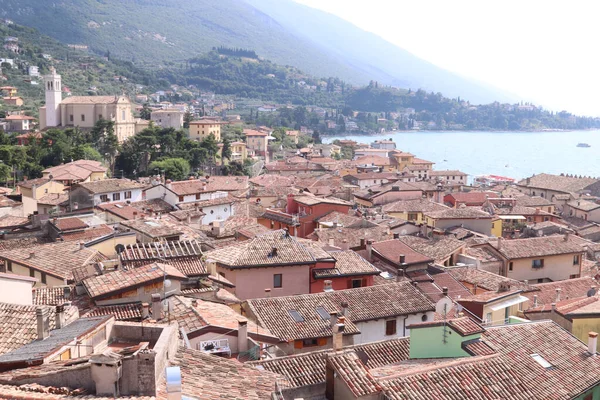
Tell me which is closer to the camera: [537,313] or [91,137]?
[537,313]

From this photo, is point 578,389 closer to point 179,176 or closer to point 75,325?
point 75,325

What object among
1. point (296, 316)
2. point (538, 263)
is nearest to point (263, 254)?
point (296, 316)

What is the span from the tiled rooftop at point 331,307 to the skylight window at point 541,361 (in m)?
4.17

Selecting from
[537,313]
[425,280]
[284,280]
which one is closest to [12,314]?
[284,280]

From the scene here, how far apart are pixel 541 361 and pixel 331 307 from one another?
18.7ft

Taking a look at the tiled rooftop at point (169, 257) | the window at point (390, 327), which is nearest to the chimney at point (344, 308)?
the window at point (390, 327)

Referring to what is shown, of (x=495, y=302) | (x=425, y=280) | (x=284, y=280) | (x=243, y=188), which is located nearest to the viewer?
(x=495, y=302)

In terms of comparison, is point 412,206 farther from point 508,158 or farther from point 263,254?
point 508,158

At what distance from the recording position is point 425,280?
69.6ft

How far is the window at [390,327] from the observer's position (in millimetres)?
15723

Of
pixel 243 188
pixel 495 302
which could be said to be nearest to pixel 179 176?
pixel 243 188

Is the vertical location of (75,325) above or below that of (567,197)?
above

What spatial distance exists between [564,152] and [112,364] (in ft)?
630

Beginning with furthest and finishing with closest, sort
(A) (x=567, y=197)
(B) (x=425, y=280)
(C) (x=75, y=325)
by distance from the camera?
(A) (x=567, y=197)
(B) (x=425, y=280)
(C) (x=75, y=325)
